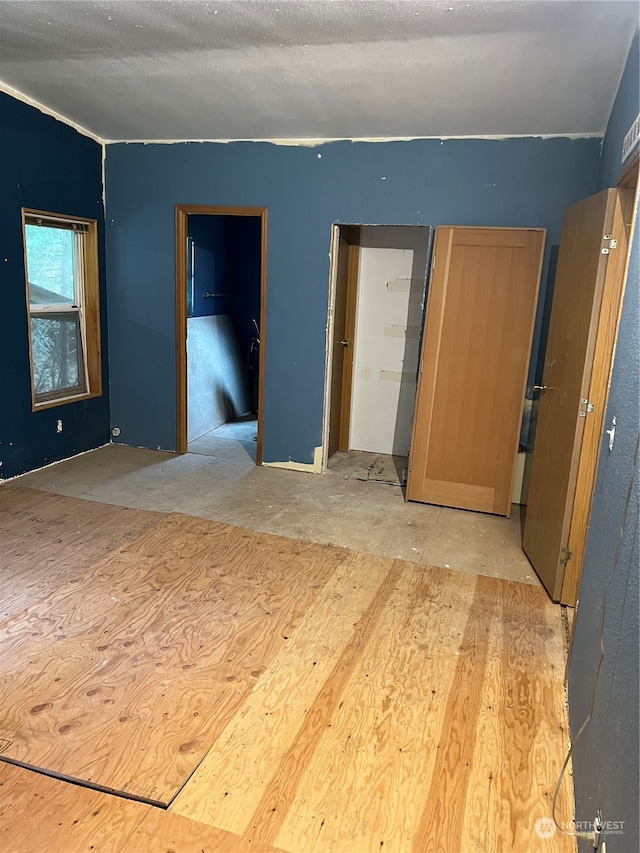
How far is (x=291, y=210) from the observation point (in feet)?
14.5

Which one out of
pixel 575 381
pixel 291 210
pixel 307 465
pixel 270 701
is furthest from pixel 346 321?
pixel 270 701

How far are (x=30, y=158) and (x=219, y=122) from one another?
1335 mm

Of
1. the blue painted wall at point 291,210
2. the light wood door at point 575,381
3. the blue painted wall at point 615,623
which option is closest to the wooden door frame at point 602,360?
the light wood door at point 575,381

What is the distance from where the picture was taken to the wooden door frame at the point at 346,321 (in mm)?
4449

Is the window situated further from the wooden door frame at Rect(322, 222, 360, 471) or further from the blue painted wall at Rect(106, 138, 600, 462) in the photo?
the wooden door frame at Rect(322, 222, 360, 471)

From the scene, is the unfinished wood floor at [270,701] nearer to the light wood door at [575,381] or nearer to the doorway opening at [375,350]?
the light wood door at [575,381]

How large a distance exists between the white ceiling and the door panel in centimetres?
70

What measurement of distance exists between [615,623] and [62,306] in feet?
14.8

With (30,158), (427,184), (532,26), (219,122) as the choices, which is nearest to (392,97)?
(427,184)

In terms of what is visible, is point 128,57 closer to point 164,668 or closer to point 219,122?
point 219,122

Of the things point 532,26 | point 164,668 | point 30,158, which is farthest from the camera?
point 30,158

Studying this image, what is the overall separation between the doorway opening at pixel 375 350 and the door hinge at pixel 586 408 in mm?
2165

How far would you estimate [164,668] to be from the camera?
7.54 feet

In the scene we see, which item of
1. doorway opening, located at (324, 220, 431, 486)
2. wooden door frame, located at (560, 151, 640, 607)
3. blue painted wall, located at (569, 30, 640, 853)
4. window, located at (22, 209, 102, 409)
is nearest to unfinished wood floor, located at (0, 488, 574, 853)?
blue painted wall, located at (569, 30, 640, 853)
